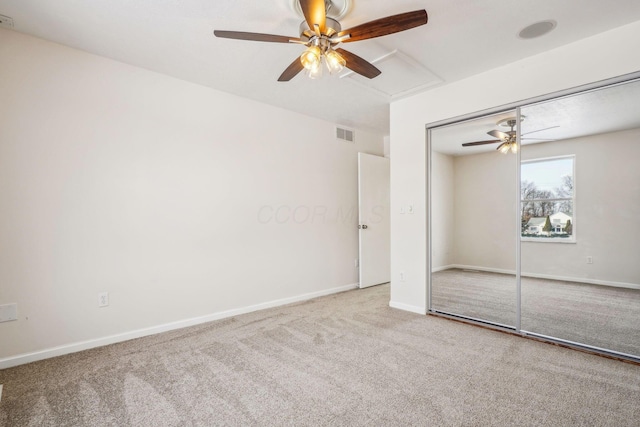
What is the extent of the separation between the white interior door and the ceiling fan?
8.58ft

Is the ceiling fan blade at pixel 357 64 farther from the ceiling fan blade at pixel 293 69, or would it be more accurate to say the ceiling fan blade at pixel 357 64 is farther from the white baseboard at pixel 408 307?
the white baseboard at pixel 408 307

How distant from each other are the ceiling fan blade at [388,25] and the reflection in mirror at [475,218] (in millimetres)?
1792

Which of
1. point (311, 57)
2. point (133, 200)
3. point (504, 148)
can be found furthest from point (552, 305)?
point (133, 200)

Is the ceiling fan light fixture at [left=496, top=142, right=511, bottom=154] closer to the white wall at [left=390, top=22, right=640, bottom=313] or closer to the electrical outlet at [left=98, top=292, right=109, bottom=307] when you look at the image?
the white wall at [left=390, top=22, right=640, bottom=313]

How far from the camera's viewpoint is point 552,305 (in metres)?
2.88

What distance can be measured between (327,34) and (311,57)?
0.17 m

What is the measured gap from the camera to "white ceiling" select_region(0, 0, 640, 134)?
2.07m

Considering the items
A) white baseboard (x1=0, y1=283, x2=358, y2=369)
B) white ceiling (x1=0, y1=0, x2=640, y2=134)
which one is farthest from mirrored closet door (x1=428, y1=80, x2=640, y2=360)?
white baseboard (x1=0, y1=283, x2=358, y2=369)

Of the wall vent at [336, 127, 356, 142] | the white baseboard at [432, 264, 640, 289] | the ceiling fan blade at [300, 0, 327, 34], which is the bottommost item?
the white baseboard at [432, 264, 640, 289]

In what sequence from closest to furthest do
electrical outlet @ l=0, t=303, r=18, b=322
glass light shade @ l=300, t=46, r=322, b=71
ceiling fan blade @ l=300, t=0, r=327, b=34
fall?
ceiling fan blade @ l=300, t=0, r=327, b=34, glass light shade @ l=300, t=46, r=322, b=71, electrical outlet @ l=0, t=303, r=18, b=322

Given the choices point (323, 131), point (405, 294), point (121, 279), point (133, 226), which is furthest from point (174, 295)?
point (323, 131)

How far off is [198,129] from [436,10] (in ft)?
8.26

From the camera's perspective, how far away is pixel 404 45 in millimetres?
2561

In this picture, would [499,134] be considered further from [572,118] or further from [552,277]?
[552,277]
